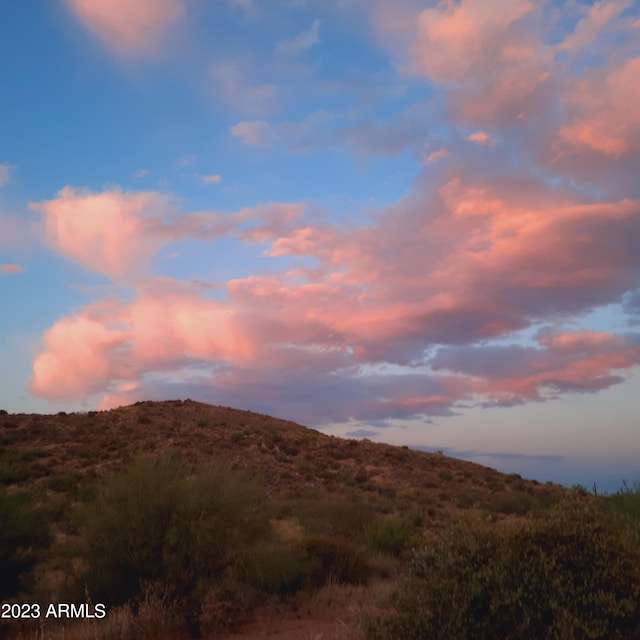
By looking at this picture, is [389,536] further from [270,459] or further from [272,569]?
[270,459]

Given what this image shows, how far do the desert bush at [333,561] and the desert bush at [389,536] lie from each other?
2.33 metres

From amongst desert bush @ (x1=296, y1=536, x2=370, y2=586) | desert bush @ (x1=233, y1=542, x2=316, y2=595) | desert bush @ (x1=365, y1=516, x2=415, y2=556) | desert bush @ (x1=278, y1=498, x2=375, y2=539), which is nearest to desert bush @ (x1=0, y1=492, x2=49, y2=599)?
desert bush @ (x1=233, y1=542, x2=316, y2=595)

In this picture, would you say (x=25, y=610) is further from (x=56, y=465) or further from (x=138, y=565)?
(x=56, y=465)

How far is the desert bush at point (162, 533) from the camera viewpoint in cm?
1145

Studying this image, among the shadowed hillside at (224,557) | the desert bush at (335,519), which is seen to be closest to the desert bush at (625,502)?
the shadowed hillside at (224,557)

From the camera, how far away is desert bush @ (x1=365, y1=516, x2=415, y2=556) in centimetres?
1741

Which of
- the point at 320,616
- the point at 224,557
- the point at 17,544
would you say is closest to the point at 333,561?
the point at 320,616

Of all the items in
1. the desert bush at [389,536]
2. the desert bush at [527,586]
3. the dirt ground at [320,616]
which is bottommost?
the dirt ground at [320,616]

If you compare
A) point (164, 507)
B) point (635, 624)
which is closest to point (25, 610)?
point (164, 507)

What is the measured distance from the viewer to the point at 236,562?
12227 mm

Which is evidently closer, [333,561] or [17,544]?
[17,544]

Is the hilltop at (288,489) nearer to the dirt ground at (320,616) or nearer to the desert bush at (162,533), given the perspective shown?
the dirt ground at (320,616)

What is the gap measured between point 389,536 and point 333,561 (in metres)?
3.69

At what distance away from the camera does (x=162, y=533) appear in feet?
38.5
